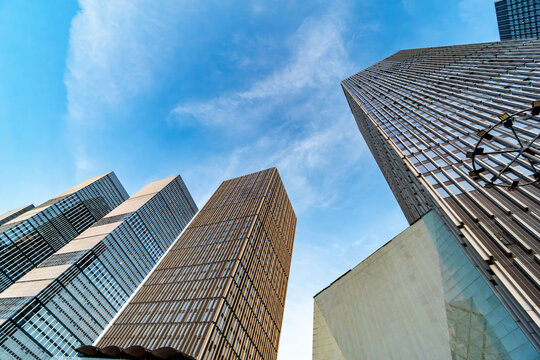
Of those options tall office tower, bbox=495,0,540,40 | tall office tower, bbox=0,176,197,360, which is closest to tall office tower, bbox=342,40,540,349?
tall office tower, bbox=495,0,540,40

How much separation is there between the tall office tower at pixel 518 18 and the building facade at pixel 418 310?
137686mm

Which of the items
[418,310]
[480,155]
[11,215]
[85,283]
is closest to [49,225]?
[11,215]

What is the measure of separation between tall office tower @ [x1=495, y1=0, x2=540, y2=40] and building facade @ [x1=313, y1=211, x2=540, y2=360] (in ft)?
452

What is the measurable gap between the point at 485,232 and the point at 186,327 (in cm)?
6263

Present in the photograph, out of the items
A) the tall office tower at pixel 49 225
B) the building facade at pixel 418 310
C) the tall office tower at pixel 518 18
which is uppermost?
the tall office tower at pixel 518 18

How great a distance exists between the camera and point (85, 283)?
111500mm

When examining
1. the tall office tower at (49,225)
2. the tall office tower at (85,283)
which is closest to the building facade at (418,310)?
the tall office tower at (85,283)

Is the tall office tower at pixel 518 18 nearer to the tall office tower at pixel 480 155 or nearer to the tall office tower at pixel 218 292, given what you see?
the tall office tower at pixel 480 155

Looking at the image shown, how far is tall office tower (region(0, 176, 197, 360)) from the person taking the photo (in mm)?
89312

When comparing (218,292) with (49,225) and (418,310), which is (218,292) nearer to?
(418,310)

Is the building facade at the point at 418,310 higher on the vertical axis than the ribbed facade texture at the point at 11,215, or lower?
lower

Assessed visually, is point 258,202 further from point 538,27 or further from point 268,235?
point 538,27

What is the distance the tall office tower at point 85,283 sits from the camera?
89.3m

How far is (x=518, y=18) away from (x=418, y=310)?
5810 inches
